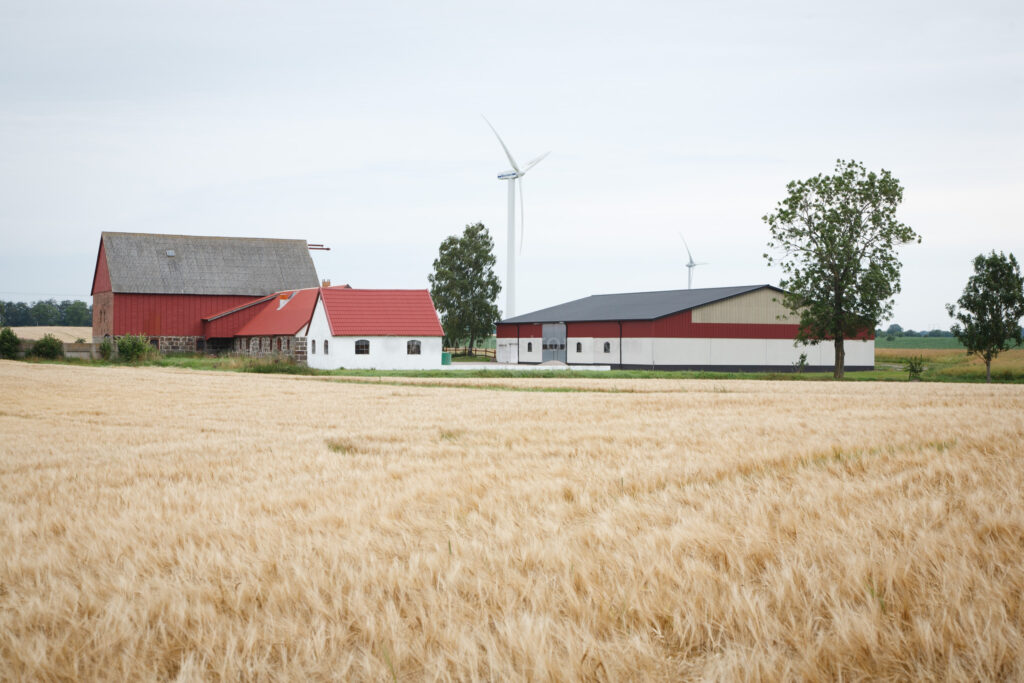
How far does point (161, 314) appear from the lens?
6950 cm

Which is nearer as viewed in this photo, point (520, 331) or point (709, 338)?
point (709, 338)

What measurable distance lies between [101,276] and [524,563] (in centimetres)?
7884

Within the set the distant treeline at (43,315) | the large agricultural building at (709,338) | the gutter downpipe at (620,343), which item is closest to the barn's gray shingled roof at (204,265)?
the large agricultural building at (709,338)

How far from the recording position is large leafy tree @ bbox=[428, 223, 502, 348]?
261ft

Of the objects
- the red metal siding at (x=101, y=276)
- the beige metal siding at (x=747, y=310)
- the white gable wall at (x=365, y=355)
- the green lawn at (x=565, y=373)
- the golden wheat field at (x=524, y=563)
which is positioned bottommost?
the golden wheat field at (x=524, y=563)

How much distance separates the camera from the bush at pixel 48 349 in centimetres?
5953

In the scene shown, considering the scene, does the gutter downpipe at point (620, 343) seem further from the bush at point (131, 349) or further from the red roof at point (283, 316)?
the bush at point (131, 349)

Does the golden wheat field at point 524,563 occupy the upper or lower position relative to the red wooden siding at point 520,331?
lower

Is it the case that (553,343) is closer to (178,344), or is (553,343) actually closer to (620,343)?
(620,343)

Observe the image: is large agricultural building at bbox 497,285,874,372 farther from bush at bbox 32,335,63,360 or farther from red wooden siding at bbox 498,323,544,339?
bush at bbox 32,335,63,360

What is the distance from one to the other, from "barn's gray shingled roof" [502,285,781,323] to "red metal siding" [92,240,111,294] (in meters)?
34.9

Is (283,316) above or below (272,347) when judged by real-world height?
above

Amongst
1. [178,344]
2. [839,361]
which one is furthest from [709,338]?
[178,344]

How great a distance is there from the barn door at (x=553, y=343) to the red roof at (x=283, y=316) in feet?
64.6
